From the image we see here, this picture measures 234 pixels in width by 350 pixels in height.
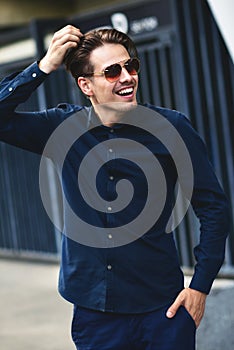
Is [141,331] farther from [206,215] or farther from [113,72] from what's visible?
[113,72]

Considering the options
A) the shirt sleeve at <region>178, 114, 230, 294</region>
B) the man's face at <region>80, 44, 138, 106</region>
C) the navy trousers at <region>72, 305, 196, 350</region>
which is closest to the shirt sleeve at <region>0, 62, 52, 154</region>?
the man's face at <region>80, 44, 138, 106</region>

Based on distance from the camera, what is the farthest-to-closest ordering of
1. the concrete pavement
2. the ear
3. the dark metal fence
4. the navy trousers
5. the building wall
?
the building wall
the dark metal fence
the concrete pavement
the ear
the navy trousers

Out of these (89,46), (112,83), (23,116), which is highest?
(89,46)

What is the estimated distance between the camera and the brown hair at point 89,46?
89.0 inches

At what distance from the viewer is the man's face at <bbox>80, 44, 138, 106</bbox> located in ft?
7.32

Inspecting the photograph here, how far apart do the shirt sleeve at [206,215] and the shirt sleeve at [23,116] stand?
497mm

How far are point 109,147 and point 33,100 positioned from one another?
5121 mm

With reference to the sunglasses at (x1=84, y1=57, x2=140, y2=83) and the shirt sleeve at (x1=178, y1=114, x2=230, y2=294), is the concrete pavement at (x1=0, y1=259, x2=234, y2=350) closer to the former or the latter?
the shirt sleeve at (x1=178, y1=114, x2=230, y2=294)

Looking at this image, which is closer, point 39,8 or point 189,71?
point 189,71

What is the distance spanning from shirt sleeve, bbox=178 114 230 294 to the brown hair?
329 millimetres

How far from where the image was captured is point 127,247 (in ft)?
7.37

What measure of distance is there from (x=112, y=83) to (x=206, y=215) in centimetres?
52

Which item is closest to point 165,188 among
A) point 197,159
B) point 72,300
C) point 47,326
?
point 197,159

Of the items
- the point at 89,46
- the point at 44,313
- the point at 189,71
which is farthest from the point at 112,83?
the point at 44,313
